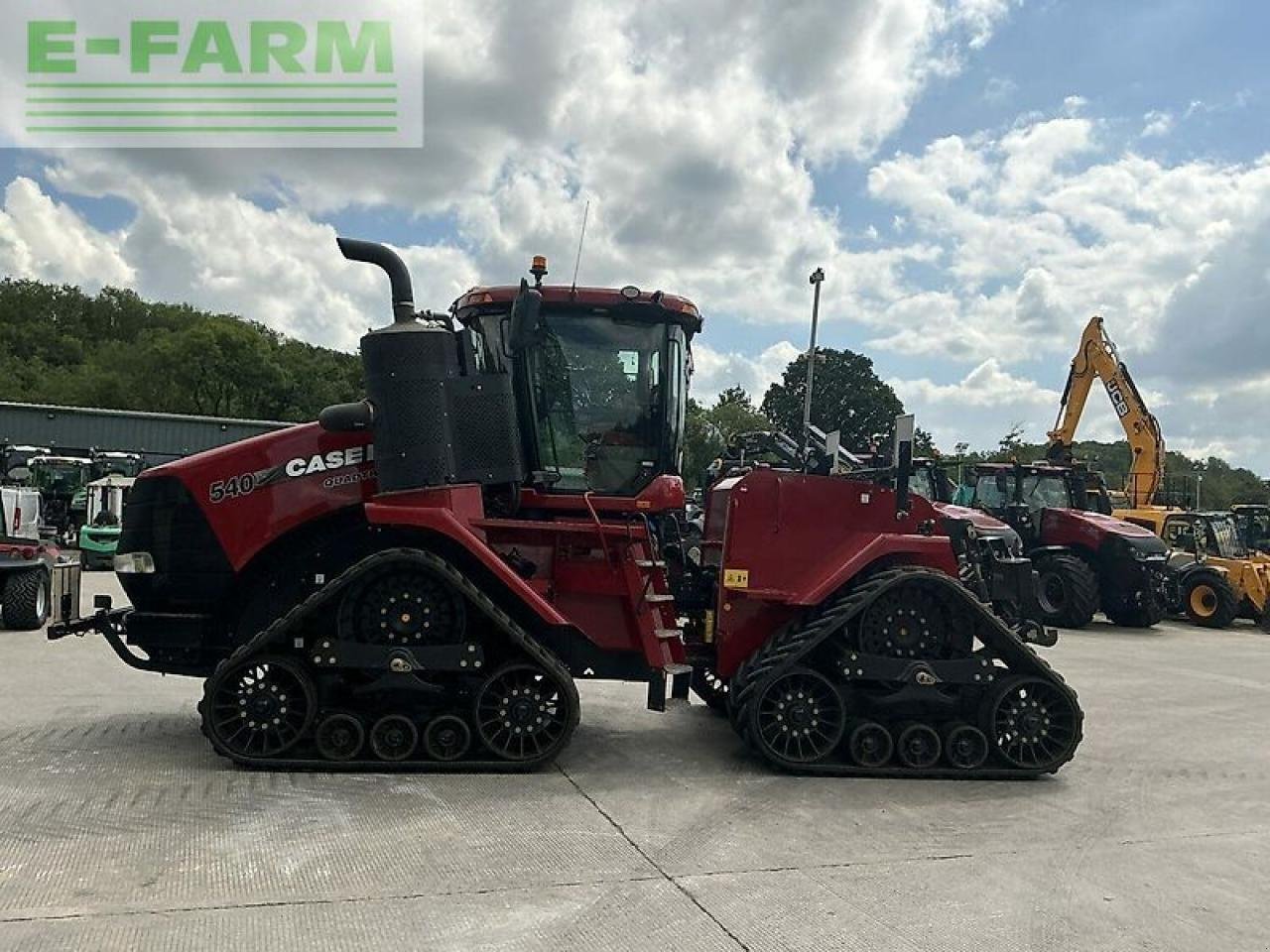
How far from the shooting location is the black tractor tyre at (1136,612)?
15.5 metres

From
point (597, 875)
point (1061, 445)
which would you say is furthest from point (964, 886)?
point (1061, 445)

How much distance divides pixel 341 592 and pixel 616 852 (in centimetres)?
213

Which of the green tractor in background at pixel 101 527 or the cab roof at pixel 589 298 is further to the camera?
the green tractor in background at pixel 101 527

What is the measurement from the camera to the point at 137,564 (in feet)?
19.9

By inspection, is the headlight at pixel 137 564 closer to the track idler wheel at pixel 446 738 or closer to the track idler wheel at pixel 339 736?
the track idler wheel at pixel 339 736

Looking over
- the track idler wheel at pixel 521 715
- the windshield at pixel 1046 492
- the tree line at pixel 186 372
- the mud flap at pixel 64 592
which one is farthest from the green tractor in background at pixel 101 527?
the tree line at pixel 186 372

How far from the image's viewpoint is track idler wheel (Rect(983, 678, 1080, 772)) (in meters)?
6.04

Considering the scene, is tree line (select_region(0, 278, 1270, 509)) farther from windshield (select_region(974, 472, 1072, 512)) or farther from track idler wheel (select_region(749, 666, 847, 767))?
track idler wheel (select_region(749, 666, 847, 767))

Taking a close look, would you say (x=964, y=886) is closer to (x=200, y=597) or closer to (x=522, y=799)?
(x=522, y=799)

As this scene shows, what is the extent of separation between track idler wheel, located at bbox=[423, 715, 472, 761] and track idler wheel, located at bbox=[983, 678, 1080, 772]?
3052 mm

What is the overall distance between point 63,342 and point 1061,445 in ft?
189

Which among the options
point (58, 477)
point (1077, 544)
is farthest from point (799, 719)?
point (58, 477)

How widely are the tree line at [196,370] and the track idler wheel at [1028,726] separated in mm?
35586

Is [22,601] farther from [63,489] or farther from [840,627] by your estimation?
[63,489]
